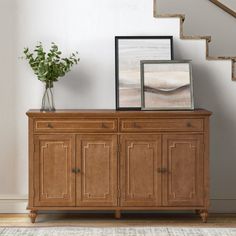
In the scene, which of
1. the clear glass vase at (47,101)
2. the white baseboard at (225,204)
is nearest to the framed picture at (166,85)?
the clear glass vase at (47,101)

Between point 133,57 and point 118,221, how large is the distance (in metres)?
1.29

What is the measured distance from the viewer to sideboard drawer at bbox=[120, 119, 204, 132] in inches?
190

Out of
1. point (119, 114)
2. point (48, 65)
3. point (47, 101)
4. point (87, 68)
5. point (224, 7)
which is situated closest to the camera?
point (119, 114)

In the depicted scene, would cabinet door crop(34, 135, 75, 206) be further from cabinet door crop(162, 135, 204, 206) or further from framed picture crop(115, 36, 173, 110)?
cabinet door crop(162, 135, 204, 206)

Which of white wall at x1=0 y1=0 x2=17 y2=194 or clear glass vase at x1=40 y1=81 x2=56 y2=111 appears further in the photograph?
A: white wall at x1=0 y1=0 x2=17 y2=194

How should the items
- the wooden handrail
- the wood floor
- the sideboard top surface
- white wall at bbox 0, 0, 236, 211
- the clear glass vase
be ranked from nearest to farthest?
the sideboard top surface
the wood floor
the clear glass vase
white wall at bbox 0, 0, 236, 211
the wooden handrail

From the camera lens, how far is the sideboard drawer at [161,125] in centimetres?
482

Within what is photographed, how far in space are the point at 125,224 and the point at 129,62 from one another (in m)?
1.26

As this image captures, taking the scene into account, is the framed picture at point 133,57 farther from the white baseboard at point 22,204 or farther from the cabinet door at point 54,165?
the white baseboard at point 22,204

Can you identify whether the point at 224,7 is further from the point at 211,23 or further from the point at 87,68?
the point at 87,68

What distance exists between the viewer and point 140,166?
4.84 meters

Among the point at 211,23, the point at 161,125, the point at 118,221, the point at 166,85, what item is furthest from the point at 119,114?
the point at 211,23

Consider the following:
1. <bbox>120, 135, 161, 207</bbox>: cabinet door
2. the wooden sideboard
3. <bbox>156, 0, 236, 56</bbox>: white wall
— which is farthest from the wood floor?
<bbox>156, 0, 236, 56</bbox>: white wall

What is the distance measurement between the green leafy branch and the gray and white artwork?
395mm
